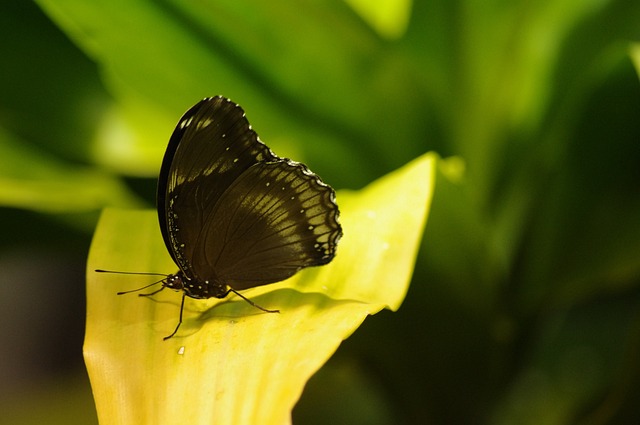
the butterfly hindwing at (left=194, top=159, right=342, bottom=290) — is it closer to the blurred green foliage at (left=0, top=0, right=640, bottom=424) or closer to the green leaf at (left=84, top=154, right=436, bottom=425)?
the green leaf at (left=84, top=154, right=436, bottom=425)

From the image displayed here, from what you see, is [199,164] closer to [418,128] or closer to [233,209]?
[233,209]

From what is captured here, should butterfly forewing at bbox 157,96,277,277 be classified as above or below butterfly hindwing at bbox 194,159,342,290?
above

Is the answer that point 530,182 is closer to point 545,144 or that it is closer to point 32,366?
point 545,144

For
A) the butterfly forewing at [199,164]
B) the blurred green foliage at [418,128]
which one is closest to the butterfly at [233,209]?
the butterfly forewing at [199,164]

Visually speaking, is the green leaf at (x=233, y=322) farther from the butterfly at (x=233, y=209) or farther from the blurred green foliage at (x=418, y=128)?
the blurred green foliage at (x=418, y=128)

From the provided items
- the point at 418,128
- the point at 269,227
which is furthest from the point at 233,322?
the point at 418,128

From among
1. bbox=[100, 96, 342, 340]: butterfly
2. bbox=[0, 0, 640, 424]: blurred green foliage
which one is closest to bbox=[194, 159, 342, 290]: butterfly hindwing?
bbox=[100, 96, 342, 340]: butterfly

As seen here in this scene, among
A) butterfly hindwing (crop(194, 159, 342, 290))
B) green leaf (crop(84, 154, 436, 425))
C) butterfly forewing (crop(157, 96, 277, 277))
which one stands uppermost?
butterfly forewing (crop(157, 96, 277, 277))
